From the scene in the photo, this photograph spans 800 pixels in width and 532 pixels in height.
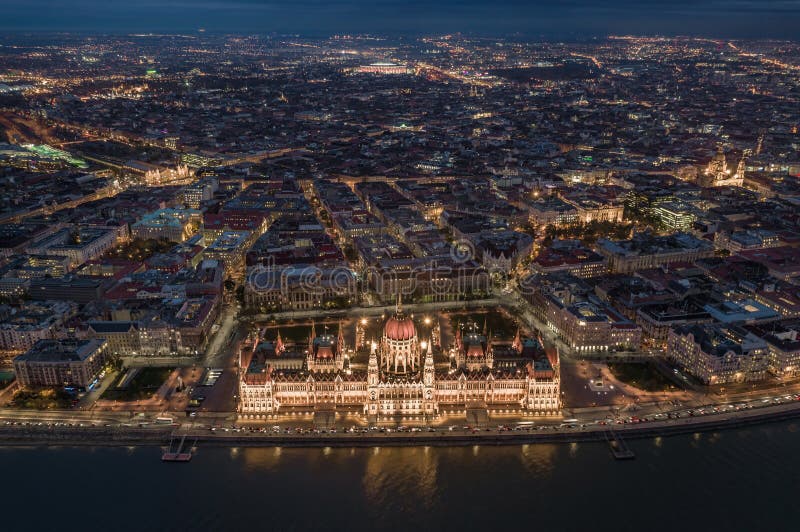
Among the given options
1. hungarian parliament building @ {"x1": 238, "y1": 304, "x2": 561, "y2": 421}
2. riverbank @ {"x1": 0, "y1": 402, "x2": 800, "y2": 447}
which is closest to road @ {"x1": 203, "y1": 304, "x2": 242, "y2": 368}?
hungarian parliament building @ {"x1": 238, "y1": 304, "x2": 561, "y2": 421}

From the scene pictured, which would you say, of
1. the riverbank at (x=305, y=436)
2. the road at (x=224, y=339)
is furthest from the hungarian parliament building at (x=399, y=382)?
the road at (x=224, y=339)

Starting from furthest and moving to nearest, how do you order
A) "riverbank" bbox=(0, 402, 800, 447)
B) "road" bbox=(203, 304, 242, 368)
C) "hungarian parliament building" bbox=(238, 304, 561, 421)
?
"road" bbox=(203, 304, 242, 368)
"hungarian parliament building" bbox=(238, 304, 561, 421)
"riverbank" bbox=(0, 402, 800, 447)

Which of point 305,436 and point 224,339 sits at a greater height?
point 305,436

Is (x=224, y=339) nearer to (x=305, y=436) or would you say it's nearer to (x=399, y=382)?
(x=305, y=436)

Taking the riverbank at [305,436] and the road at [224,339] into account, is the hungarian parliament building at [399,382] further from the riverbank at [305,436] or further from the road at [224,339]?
the road at [224,339]

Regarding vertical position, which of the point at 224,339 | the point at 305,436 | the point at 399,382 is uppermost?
the point at 399,382

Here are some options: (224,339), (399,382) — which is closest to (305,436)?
(399,382)

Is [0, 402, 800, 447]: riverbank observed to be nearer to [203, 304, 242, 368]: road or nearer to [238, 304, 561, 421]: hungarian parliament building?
[238, 304, 561, 421]: hungarian parliament building
